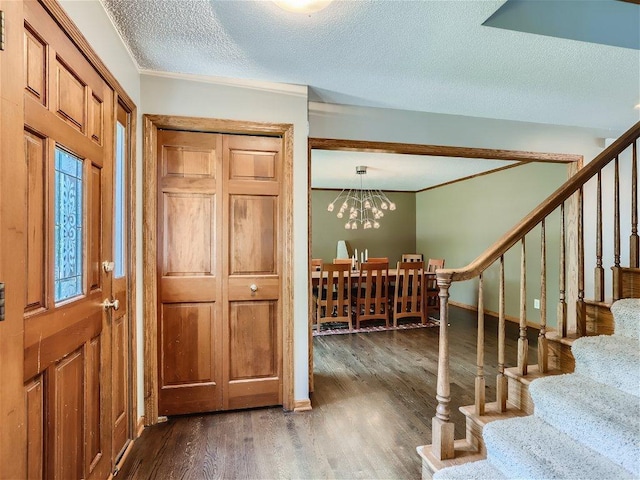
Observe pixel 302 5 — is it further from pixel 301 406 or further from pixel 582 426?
pixel 301 406

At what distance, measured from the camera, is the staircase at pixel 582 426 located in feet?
4.02

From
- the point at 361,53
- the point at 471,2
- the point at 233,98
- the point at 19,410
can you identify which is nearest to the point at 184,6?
the point at 233,98

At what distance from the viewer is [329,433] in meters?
2.19

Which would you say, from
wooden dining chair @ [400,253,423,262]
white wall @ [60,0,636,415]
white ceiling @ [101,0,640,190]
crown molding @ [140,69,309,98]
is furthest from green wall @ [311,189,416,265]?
crown molding @ [140,69,309,98]

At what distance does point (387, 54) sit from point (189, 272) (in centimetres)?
194

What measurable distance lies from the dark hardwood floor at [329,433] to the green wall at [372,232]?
14.2ft

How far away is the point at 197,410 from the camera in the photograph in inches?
94.2

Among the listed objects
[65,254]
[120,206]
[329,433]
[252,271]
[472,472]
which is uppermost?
[120,206]

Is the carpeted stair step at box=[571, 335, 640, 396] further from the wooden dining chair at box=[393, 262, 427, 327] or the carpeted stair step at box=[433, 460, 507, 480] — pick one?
the wooden dining chair at box=[393, 262, 427, 327]

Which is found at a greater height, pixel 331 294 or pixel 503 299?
pixel 503 299

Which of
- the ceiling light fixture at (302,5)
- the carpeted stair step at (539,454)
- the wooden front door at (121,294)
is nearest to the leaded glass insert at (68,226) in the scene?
the wooden front door at (121,294)

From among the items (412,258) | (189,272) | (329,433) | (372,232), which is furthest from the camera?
(372,232)

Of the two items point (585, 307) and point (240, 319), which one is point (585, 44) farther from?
point (240, 319)

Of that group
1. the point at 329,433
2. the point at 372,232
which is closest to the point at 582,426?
the point at 329,433
